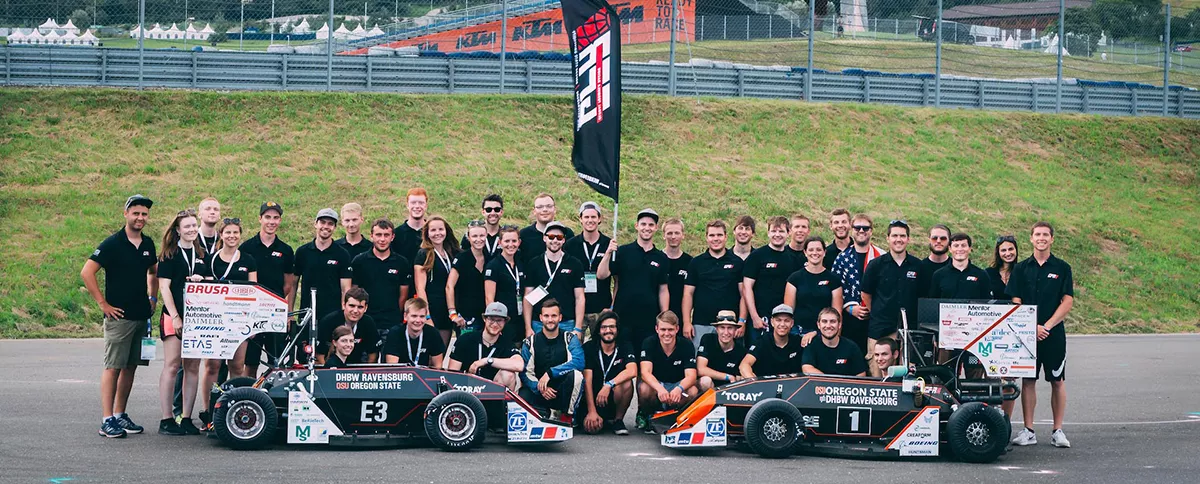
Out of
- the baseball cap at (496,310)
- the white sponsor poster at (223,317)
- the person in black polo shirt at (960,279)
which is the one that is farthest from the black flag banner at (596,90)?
the white sponsor poster at (223,317)

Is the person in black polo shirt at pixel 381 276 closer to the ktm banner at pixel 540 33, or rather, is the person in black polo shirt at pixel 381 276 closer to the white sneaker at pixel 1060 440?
the white sneaker at pixel 1060 440

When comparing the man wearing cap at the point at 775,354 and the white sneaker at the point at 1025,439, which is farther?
the man wearing cap at the point at 775,354

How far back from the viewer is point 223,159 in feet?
70.6

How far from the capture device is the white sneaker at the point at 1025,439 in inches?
365

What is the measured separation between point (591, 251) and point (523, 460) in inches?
105

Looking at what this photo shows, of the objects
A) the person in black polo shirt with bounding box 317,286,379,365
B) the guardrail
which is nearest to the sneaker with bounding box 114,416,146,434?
the person in black polo shirt with bounding box 317,286,379,365

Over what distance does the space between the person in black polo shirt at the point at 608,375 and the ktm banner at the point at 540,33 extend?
16.5m

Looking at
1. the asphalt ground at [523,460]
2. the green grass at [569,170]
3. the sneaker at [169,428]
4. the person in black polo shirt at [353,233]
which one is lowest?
the asphalt ground at [523,460]

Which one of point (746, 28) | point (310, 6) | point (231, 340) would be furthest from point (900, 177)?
point (231, 340)

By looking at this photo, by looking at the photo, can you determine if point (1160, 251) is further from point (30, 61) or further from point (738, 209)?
point (30, 61)

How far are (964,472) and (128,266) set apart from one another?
6.19 meters

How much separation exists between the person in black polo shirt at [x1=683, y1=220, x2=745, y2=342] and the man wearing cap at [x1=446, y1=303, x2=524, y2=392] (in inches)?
67.5

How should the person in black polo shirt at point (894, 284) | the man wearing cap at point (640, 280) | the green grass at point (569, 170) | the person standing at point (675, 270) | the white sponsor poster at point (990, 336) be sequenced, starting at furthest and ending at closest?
the green grass at point (569, 170), the person standing at point (675, 270), the man wearing cap at point (640, 280), the person in black polo shirt at point (894, 284), the white sponsor poster at point (990, 336)

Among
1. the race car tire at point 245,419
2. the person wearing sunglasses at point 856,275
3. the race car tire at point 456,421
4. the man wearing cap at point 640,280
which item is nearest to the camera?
the race car tire at point 245,419
